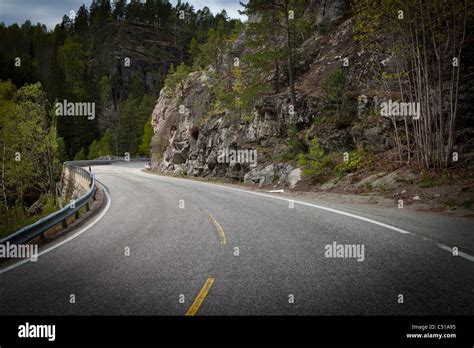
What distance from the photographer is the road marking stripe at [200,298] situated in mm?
3674

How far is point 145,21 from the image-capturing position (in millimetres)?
124750

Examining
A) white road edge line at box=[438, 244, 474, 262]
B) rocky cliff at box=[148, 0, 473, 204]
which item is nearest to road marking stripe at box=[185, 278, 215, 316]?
white road edge line at box=[438, 244, 474, 262]

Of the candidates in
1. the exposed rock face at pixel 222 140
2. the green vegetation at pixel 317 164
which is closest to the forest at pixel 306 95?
the green vegetation at pixel 317 164

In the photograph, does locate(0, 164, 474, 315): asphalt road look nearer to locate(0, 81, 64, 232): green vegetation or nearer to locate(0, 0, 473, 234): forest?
locate(0, 0, 473, 234): forest

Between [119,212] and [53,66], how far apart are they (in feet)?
257

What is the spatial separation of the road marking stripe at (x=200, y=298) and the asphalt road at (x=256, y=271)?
3 cm

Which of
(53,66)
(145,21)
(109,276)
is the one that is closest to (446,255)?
(109,276)

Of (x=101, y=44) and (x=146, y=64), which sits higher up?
(x=101, y=44)

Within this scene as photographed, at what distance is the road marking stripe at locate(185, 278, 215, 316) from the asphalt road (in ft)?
0.08

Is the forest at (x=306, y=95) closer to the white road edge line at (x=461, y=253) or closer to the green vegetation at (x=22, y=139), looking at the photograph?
the green vegetation at (x=22, y=139)

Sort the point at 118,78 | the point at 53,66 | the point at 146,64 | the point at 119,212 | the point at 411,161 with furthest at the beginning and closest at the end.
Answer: the point at 146,64
the point at 118,78
the point at 53,66
the point at 411,161
the point at 119,212

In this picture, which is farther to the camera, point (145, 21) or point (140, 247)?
point (145, 21)
